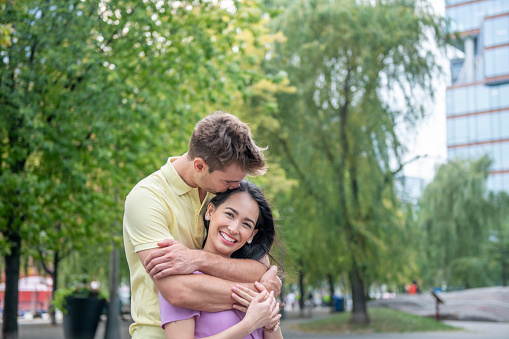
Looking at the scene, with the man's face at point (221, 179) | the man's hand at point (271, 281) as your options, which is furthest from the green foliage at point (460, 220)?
the man's face at point (221, 179)

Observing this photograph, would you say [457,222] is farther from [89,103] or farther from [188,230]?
[188,230]

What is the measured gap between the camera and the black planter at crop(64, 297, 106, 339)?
1223 cm

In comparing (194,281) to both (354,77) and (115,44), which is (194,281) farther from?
(354,77)

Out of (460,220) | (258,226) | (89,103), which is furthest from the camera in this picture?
(460,220)

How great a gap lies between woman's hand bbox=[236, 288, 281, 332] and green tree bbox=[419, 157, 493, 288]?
27843mm

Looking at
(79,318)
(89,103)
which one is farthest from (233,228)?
(79,318)

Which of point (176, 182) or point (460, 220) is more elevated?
point (460, 220)

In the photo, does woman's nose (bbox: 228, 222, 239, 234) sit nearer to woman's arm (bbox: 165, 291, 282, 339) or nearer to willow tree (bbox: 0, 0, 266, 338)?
woman's arm (bbox: 165, 291, 282, 339)

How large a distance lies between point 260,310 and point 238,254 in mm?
405

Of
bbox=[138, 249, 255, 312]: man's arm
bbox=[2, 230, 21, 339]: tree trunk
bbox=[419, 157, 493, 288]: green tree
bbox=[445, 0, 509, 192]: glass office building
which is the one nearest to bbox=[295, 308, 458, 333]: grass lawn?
bbox=[419, 157, 493, 288]: green tree

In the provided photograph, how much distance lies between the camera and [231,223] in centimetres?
270

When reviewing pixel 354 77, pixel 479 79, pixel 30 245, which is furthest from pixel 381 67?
pixel 479 79

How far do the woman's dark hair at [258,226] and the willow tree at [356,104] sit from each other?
14991 mm

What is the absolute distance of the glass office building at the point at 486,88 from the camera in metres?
64.9
